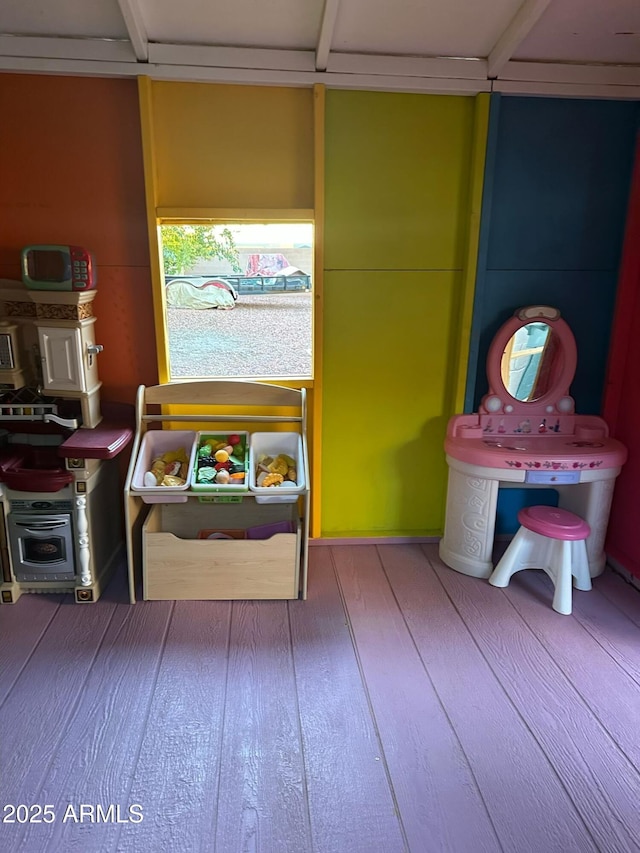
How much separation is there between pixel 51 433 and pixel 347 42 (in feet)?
7.01

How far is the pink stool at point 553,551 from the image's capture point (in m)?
2.68

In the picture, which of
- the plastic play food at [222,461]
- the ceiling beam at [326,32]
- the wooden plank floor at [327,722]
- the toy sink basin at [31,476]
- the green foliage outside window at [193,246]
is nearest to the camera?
the wooden plank floor at [327,722]

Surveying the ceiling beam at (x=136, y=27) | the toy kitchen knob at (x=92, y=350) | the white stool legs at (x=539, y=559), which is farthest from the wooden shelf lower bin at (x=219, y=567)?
the ceiling beam at (x=136, y=27)

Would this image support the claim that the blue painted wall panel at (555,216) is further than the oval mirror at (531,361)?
No

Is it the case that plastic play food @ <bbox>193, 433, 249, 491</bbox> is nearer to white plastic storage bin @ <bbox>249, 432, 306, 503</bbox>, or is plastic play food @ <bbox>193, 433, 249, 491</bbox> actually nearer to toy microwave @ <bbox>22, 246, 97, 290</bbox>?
white plastic storage bin @ <bbox>249, 432, 306, 503</bbox>

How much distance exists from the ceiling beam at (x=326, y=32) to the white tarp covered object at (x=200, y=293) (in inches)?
41.4

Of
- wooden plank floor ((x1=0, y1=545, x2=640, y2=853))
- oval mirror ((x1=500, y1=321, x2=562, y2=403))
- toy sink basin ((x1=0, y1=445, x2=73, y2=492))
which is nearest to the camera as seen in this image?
wooden plank floor ((x1=0, y1=545, x2=640, y2=853))

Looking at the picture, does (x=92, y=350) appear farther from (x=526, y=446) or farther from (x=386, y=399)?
(x=526, y=446)

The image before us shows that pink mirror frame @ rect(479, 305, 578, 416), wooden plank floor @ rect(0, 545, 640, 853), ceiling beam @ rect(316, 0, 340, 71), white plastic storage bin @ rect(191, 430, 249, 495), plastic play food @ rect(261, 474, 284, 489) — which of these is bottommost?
wooden plank floor @ rect(0, 545, 640, 853)

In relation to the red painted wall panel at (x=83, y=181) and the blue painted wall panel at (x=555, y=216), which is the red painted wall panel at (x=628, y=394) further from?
the red painted wall panel at (x=83, y=181)

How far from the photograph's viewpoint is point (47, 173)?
2699 millimetres

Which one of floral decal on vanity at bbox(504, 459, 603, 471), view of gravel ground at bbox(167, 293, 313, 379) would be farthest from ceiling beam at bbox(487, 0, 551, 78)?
floral decal on vanity at bbox(504, 459, 603, 471)

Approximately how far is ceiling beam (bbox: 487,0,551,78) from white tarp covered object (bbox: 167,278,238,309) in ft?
5.06

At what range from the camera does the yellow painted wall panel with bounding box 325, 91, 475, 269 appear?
2756mm
